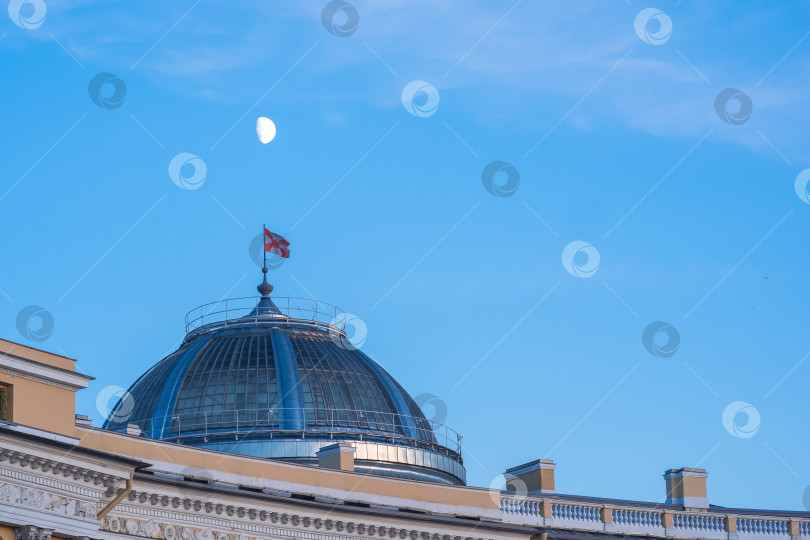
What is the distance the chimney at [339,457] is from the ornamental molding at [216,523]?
13.1 ft

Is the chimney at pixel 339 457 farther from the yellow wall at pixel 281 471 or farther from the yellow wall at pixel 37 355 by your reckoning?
the yellow wall at pixel 37 355

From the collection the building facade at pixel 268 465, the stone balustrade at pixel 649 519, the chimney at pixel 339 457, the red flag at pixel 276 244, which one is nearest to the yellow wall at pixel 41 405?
the building facade at pixel 268 465

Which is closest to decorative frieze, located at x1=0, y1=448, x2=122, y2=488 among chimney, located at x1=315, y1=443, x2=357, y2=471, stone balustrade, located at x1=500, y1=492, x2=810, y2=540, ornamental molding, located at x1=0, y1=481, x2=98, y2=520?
ornamental molding, located at x1=0, y1=481, x2=98, y2=520

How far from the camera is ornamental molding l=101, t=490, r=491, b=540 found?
124 ft

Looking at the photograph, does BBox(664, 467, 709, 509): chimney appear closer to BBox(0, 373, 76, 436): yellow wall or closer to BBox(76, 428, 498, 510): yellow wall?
BBox(76, 428, 498, 510): yellow wall

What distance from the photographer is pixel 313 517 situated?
4109 centimetres

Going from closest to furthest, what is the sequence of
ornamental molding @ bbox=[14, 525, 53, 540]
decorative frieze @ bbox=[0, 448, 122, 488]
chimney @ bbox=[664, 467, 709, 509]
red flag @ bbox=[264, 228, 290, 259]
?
decorative frieze @ bbox=[0, 448, 122, 488] → ornamental molding @ bbox=[14, 525, 53, 540] → chimney @ bbox=[664, 467, 709, 509] → red flag @ bbox=[264, 228, 290, 259]

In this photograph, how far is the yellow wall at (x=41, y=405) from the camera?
35344 mm

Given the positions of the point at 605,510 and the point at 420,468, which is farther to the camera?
the point at 420,468

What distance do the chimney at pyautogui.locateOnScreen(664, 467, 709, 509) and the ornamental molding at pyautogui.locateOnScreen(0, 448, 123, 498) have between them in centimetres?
2160

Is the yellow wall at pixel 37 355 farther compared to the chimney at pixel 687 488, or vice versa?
the chimney at pixel 687 488

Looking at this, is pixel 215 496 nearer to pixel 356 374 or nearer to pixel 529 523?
pixel 529 523

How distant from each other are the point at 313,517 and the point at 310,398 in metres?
13.4

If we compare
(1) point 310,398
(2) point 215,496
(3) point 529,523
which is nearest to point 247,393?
(1) point 310,398
